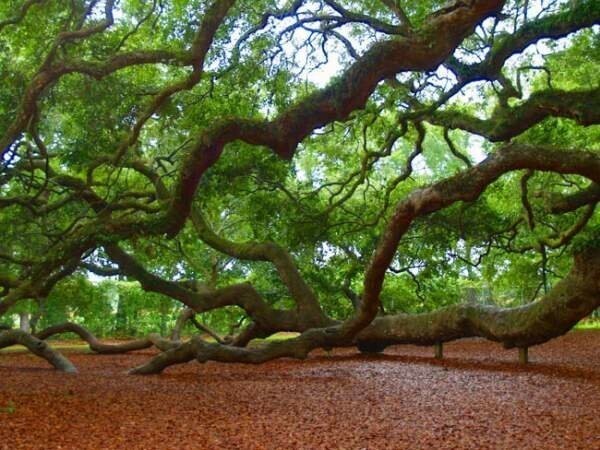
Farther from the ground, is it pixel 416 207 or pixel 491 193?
pixel 491 193

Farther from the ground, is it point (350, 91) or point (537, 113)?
point (537, 113)

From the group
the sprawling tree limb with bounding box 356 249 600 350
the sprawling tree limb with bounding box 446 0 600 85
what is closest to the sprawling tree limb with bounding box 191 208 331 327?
the sprawling tree limb with bounding box 356 249 600 350

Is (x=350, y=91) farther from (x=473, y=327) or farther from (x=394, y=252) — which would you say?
(x=473, y=327)

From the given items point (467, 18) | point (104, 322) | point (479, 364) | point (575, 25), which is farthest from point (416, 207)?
point (104, 322)

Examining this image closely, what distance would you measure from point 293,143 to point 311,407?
110 inches

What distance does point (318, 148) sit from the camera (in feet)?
47.5

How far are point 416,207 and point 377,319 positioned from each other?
16.9 feet

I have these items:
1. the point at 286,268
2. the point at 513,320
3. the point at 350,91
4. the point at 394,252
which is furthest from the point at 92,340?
the point at 350,91

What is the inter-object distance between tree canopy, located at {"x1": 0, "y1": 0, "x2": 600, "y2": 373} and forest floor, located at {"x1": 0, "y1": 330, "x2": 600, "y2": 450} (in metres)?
0.95

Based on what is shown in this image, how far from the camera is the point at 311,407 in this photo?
5930 millimetres

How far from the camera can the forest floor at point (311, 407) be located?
4480 millimetres

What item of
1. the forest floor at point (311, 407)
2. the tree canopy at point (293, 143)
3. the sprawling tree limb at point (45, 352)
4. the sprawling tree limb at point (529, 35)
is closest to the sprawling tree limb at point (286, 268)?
the tree canopy at point (293, 143)

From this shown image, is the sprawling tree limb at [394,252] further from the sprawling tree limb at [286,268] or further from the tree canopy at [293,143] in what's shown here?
the sprawling tree limb at [286,268]

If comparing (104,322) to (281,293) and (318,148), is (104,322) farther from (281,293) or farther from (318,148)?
(318,148)
